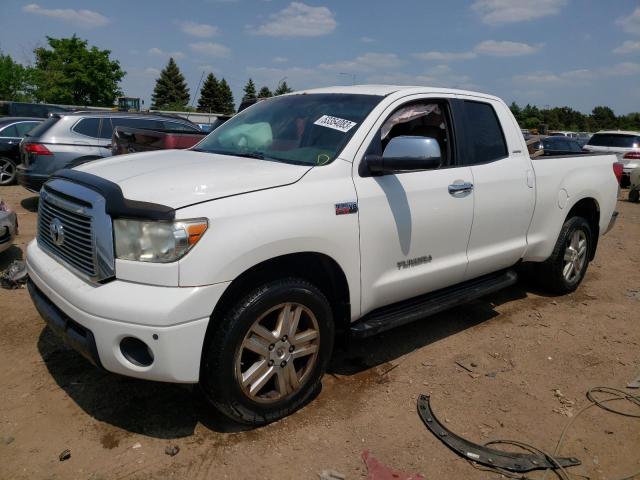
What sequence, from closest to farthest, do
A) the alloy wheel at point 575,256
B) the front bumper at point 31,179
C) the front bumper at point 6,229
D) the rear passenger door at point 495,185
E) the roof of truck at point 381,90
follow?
the roof of truck at point 381,90, the rear passenger door at point 495,185, the alloy wheel at point 575,256, the front bumper at point 6,229, the front bumper at point 31,179

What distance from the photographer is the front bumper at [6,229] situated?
514cm

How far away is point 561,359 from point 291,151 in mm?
2574

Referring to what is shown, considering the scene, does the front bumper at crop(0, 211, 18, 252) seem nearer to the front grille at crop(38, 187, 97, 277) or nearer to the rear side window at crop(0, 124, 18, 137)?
the front grille at crop(38, 187, 97, 277)

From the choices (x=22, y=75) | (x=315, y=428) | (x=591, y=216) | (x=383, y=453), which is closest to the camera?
(x=383, y=453)

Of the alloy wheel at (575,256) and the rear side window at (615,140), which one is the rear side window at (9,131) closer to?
the alloy wheel at (575,256)

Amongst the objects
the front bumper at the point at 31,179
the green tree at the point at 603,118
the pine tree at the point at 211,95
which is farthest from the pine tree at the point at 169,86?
the front bumper at the point at 31,179

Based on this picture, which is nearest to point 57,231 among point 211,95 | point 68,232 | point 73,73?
point 68,232

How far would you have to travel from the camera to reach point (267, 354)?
2678 millimetres

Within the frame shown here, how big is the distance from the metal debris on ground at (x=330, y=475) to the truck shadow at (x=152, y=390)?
579 millimetres

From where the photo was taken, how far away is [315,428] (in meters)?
2.81

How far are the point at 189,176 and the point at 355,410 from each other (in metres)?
1.66

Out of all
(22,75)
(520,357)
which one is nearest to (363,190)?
(520,357)

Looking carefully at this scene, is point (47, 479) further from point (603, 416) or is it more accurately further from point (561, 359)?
point (561, 359)

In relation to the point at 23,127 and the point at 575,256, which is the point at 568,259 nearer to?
the point at 575,256
